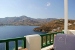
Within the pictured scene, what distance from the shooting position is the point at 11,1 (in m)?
20.7

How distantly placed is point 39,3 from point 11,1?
15.7ft

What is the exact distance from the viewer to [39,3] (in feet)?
74.3

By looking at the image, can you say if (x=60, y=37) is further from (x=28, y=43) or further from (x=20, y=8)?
(x=20, y=8)

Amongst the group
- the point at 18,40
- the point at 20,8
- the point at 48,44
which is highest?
the point at 20,8

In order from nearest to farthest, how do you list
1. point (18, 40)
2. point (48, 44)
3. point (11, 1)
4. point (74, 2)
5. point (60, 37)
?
point (60, 37)
point (18, 40)
point (48, 44)
point (74, 2)
point (11, 1)

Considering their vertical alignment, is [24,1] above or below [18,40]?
above

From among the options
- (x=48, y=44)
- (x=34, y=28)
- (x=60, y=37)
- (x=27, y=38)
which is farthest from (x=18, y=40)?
(x=34, y=28)

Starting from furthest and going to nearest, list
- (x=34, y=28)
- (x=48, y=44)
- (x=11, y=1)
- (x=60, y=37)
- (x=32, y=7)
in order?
(x=32, y=7), (x=11, y=1), (x=34, y=28), (x=48, y=44), (x=60, y=37)

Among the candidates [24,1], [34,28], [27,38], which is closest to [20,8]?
[24,1]

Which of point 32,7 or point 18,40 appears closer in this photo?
point 18,40

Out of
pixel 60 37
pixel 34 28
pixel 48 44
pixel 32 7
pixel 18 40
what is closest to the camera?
pixel 60 37

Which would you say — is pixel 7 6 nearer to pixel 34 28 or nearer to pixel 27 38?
pixel 34 28

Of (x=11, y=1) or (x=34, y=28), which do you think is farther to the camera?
(x=11, y=1)

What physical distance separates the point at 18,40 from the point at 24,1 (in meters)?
19.1
